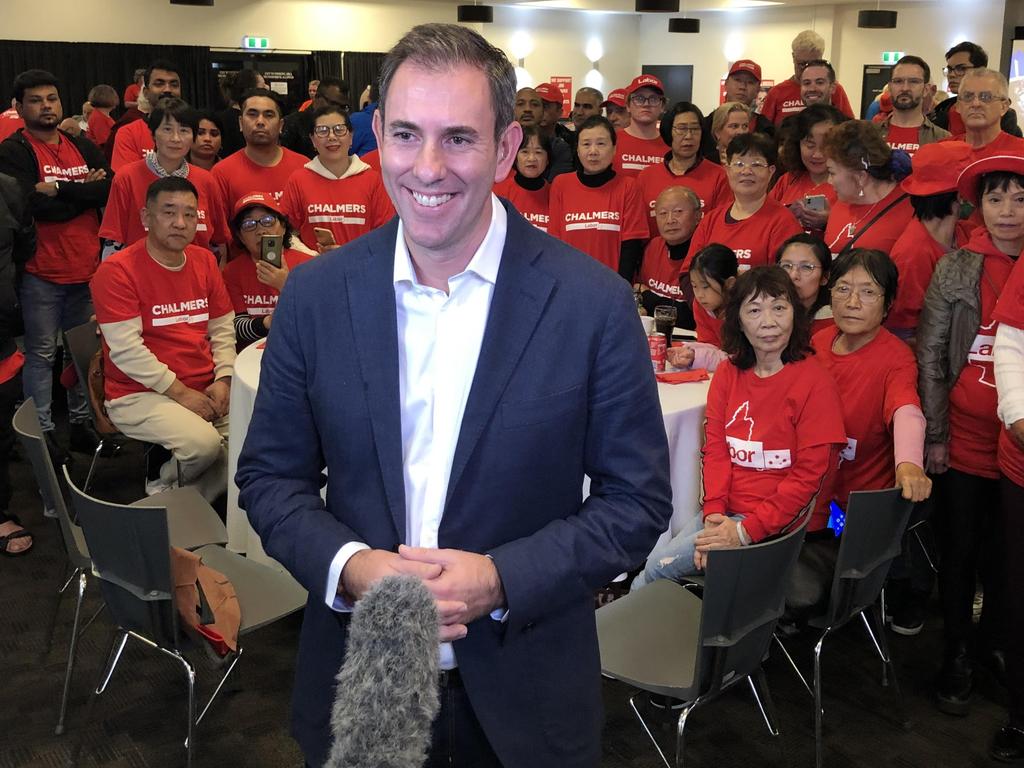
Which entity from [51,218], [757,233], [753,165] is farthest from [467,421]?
[51,218]

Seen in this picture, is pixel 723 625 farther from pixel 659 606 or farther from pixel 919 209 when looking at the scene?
pixel 919 209

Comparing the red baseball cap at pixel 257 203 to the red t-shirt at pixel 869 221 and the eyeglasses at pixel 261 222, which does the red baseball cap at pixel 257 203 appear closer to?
the eyeglasses at pixel 261 222

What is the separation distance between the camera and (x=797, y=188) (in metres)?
5.07

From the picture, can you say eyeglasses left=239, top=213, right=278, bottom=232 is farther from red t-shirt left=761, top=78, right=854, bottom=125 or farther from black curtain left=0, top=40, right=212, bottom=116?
black curtain left=0, top=40, right=212, bottom=116

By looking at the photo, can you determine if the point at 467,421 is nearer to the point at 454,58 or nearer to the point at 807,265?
the point at 454,58

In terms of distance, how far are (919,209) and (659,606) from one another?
1750 millimetres

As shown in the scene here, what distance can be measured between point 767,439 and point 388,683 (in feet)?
7.38

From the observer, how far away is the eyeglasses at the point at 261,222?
4.55m

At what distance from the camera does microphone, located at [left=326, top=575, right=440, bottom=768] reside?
865mm

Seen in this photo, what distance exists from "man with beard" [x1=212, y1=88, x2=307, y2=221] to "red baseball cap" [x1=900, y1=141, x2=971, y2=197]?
3.00 m

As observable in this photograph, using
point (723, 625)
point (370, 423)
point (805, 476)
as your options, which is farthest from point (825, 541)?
point (370, 423)

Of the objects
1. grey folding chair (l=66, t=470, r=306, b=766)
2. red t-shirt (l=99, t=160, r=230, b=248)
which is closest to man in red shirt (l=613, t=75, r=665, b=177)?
red t-shirt (l=99, t=160, r=230, b=248)

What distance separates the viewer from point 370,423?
1278 mm

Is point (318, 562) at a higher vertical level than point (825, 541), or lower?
higher
